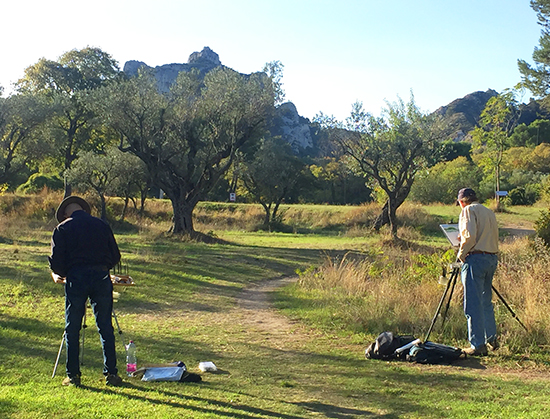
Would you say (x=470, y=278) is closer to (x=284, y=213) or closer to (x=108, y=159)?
(x=108, y=159)

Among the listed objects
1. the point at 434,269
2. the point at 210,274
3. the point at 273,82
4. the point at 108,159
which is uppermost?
the point at 273,82

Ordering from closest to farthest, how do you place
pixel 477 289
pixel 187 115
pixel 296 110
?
pixel 477 289 < pixel 187 115 < pixel 296 110

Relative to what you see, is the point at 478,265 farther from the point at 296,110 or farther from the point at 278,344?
the point at 296,110

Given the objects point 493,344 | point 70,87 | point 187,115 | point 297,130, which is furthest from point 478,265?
point 297,130

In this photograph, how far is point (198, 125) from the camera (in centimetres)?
2794

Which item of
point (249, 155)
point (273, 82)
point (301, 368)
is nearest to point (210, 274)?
point (301, 368)

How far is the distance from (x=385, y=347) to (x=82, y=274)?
4.21 meters

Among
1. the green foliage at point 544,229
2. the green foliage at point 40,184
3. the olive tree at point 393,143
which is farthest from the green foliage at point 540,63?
the green foliage at point 40,184

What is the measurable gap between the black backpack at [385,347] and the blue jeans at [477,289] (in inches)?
37.5

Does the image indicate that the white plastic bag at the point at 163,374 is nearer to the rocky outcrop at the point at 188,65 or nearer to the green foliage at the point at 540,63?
the green foliage at the point at 540,63

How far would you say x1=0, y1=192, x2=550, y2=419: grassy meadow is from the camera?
564 centimetres

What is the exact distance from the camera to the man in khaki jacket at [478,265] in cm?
762

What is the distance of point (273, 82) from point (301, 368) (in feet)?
72.5

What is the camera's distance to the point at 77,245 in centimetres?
613
